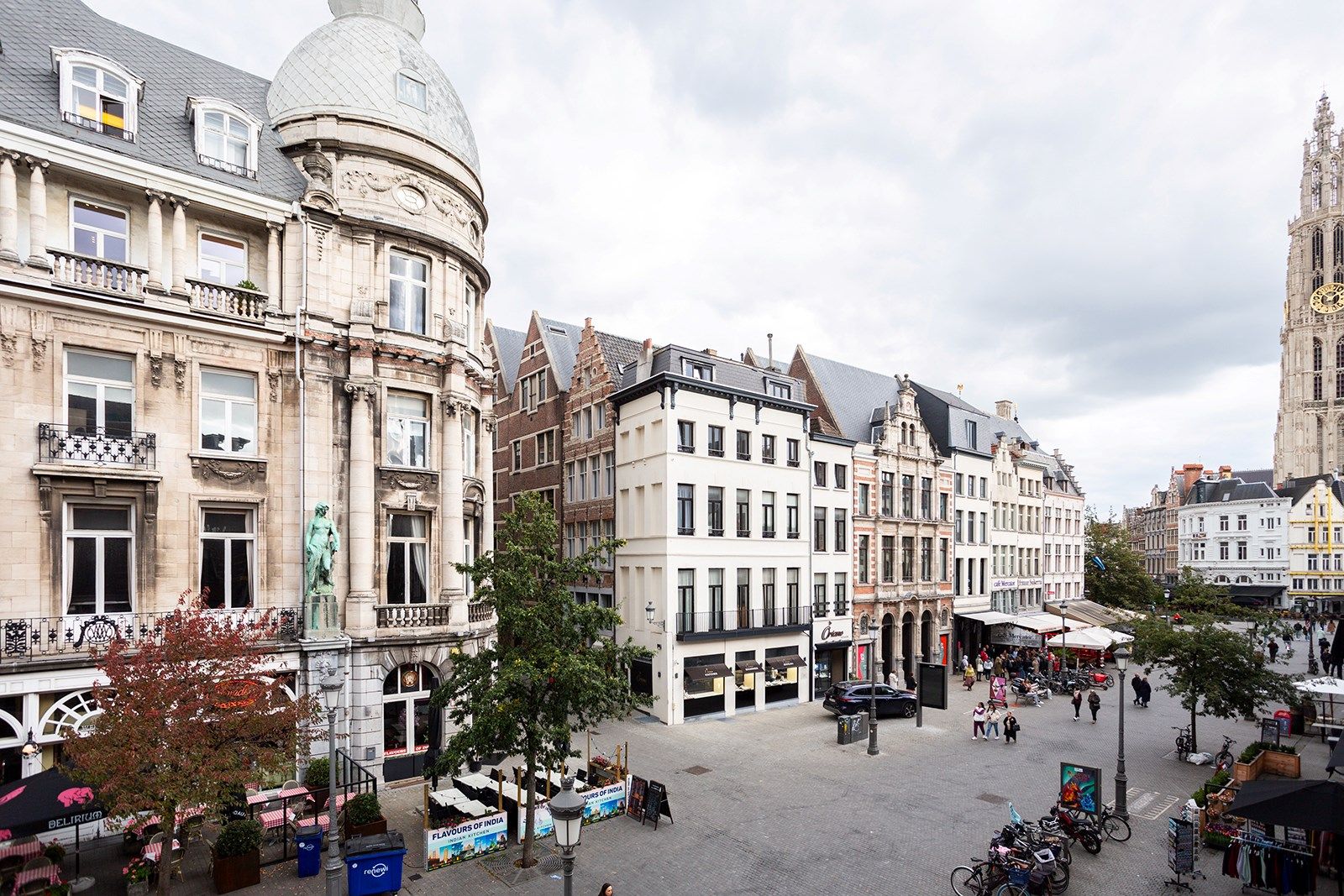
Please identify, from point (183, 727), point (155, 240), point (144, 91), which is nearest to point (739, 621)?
point (183, 727)

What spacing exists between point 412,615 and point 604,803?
791 centimetres

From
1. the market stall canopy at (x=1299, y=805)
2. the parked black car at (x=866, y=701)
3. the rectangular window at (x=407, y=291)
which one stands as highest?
the rectangular window at (x=407, y=291)

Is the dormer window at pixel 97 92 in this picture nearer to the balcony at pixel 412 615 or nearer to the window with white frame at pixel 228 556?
the window with white frame at pixel 228 556

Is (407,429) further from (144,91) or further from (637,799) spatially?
(637,799)

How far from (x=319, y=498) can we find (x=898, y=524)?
29.0 metres

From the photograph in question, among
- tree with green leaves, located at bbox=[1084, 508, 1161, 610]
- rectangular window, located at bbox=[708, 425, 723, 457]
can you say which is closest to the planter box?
rectangular window, located at bbox=[708, 425, 723, 457]

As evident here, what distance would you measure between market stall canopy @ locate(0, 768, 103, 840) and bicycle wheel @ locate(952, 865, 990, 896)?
16.3 meters

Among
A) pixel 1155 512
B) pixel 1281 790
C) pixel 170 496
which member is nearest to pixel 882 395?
pixel 1281 790

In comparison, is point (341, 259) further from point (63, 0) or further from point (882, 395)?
point (882, 395)

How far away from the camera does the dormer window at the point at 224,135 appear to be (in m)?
19.2

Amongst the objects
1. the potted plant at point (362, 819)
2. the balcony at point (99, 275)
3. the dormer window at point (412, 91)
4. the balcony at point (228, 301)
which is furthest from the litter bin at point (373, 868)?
the dormer window at point (412, 91)

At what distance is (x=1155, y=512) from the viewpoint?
116 m

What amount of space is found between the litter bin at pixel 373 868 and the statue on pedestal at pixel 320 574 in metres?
6.90

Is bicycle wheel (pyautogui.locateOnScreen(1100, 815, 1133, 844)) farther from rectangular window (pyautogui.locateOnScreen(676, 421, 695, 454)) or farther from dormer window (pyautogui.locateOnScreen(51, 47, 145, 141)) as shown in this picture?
dormer window (pyautogui.locateOnScreen(51, 47, 145, 141))
